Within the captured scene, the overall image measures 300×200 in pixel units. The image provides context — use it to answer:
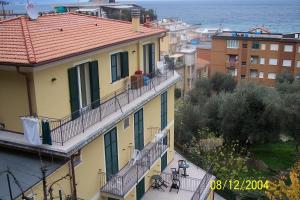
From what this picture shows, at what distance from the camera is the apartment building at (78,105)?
12.1 meters

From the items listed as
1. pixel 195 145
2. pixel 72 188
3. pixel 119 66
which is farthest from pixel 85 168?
pixel 195 145

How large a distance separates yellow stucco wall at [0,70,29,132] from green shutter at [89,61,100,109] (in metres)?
3.43

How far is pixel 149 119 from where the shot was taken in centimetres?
2055

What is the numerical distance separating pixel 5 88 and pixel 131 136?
7401 mm

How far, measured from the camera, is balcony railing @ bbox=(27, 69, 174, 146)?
12.9m

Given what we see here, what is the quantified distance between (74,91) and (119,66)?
4.20 m

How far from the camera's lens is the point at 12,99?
12.9 m

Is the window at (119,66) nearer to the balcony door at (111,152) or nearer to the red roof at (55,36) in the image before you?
the red roof at (55,36)

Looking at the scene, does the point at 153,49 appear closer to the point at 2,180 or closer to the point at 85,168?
the point at 85,168

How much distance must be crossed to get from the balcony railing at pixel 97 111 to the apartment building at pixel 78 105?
0.04 meters

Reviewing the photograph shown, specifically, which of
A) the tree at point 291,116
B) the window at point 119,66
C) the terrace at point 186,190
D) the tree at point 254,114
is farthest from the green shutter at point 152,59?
the tree at point 291,116

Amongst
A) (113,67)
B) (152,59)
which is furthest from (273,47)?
(113,67)

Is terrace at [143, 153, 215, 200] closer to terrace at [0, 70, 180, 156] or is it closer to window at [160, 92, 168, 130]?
window at [160, 92, 168, 130]
